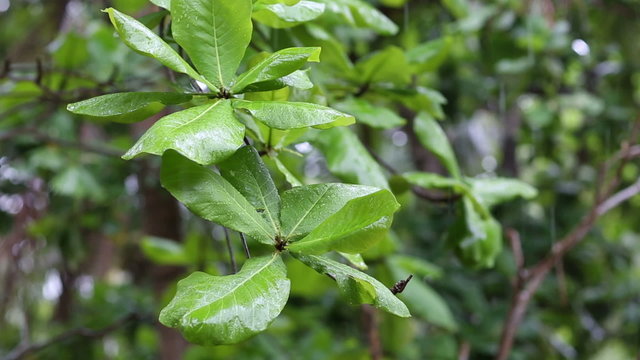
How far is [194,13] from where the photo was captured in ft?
1.72

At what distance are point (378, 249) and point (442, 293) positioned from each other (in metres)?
1.20

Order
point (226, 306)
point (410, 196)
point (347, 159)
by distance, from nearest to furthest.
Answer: point (226, 306), point (347, 159), point (410, 196)

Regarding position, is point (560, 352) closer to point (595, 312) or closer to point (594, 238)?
point (595, 312)

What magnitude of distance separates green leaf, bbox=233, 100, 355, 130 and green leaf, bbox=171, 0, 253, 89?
5 cm

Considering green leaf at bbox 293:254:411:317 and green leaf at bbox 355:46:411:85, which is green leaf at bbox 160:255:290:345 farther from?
green leaf at bbox 355:46:411:85

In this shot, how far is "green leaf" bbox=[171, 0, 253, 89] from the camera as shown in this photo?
20.6 inches

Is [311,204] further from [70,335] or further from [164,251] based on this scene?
[70,335]

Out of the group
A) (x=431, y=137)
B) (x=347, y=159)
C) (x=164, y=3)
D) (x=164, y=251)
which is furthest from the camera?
(x=164, y=251)

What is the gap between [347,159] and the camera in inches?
30.6

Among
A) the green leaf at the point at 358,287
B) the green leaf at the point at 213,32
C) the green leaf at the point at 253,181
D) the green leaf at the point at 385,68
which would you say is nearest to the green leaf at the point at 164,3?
the green leaf at the point at 213,32

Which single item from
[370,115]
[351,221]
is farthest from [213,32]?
[370,115]

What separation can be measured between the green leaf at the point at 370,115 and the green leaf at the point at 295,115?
30 cm

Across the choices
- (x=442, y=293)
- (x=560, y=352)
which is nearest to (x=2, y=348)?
(x=442, y=293)

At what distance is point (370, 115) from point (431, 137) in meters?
0.13
